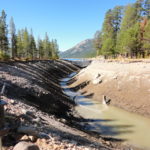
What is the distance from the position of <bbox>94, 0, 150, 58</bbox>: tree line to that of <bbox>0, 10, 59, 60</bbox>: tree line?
2949cm

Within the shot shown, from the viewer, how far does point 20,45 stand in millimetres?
67062

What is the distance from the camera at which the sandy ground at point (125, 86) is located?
60.5 ft

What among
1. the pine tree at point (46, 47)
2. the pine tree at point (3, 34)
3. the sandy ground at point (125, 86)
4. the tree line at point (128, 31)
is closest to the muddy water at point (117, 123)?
the sandy ground at point (125, 86)

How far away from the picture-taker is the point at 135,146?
1125 centimetres

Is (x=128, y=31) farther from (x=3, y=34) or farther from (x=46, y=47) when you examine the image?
(x=46, y=47)

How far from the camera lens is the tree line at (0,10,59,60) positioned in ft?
172

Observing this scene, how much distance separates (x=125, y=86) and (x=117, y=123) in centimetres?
796

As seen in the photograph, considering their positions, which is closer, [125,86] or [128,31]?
[125,86]

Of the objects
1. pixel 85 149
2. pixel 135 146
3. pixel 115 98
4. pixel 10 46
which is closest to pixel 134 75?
pixel 115 98

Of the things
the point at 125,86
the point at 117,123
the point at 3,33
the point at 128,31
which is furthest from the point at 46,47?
the point at 117,123

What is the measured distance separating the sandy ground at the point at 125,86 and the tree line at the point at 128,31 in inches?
686

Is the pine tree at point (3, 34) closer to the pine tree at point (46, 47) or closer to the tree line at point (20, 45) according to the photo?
the tree line at point (20, 45)

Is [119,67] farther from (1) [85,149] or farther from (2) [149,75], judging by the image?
(1) [85,149]

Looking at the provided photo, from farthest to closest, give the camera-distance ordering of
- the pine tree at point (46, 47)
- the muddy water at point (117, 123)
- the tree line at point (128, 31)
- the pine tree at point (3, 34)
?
1. the pine tree at point (46, 47)
2. the pine tree at point (3, 34)
3. the tree line at point (128, 31)
4. the muddy water at point (117, 123)
